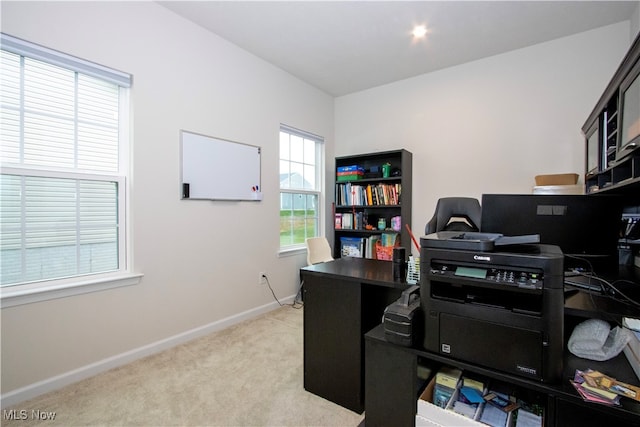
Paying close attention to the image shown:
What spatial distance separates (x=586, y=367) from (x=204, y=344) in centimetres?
256

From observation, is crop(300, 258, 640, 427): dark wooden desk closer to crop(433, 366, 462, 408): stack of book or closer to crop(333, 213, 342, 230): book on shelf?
crop(433, 366, 462, 408): stack of book

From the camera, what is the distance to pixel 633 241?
5.68 ft

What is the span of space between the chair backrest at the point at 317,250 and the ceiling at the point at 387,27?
6.98 ft

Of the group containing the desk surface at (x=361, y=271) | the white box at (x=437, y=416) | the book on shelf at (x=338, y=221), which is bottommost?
the white box at (x=437, y=416)

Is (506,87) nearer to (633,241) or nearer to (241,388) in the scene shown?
(633,241)

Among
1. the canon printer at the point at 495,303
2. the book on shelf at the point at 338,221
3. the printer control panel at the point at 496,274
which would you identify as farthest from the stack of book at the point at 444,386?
the book on shelf at the point at 338,221

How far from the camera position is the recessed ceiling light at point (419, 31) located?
273 cm

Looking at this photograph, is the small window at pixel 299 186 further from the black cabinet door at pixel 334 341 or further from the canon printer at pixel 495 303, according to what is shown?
the canon printer at pixel 495 303

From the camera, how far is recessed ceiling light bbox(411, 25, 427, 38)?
8.95ft

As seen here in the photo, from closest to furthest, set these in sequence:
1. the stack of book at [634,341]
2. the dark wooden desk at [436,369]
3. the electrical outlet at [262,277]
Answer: the dark wooden desk at [436,369] → the stack of book at [634,341] → the electrical outlet at [262,277]

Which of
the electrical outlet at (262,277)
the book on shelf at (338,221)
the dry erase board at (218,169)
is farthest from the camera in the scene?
the book on shelf at (338,221)

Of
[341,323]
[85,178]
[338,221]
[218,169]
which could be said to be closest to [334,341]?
[341,323]

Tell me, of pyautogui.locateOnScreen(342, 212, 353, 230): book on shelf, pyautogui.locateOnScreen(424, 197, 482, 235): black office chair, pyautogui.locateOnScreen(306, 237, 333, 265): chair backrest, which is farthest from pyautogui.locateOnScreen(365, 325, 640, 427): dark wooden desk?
pyautogui.locateOnScreen(342, 212, 353, 230): book on shelf

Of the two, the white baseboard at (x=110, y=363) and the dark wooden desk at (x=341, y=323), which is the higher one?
the dark wooden desk at (x=341, y=323)
